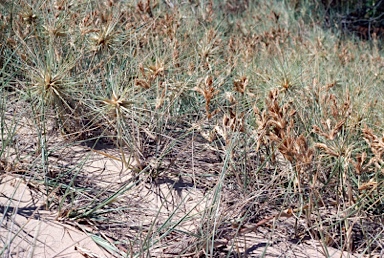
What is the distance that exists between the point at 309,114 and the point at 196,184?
0.71 meters

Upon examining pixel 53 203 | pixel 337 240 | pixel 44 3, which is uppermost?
pixel 44 3

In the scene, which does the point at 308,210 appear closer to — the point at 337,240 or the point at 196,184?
the point at 337,240

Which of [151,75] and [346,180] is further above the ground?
[151,75]

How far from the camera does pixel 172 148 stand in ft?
7.47

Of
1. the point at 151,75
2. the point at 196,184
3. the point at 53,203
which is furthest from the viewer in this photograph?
the point at 151,75

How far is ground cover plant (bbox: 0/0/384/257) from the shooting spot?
187cm

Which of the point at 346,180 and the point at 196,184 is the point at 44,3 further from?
the point at 346,180

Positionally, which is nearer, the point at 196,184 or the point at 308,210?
the point at 308,210

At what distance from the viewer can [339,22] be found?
19.3 ft

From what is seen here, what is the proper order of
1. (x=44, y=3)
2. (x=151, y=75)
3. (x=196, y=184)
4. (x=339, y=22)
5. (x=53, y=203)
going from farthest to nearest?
(x=339, y=22)
(x=44, y=3)
(x=151, y=75)
(x=196, y=184)
(x=53, y=203)

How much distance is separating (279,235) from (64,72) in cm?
121

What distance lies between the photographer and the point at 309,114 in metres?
2.53

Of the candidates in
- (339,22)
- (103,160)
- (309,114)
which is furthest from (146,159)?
(339,22)

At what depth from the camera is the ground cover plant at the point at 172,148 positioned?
73.7 inches
